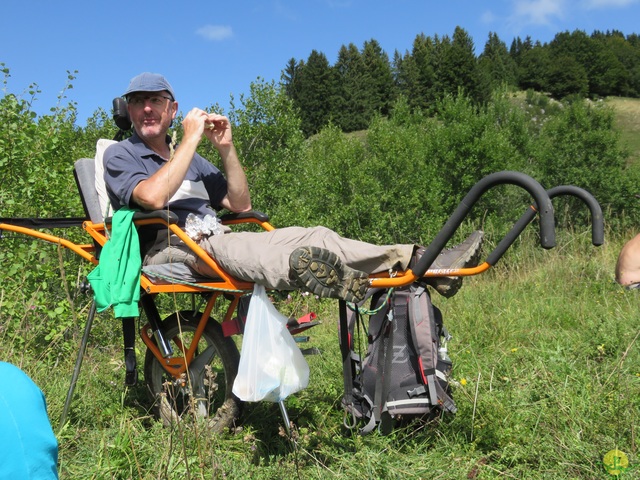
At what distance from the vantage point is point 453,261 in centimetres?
278

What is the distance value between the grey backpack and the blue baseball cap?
1.68 meters

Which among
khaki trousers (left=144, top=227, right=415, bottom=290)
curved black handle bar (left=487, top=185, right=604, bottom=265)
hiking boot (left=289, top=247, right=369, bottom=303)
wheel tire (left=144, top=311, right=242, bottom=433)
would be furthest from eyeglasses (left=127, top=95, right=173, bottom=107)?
curved black handle bar (left=487, top=185, right=604, bottom=265)

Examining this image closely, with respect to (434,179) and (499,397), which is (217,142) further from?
(434,179)

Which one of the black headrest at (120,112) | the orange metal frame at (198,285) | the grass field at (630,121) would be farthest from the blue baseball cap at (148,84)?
the grass field at (630,121)

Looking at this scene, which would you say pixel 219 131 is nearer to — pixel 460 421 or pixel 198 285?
pixel 198 285

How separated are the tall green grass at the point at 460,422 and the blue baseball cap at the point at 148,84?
1531mm

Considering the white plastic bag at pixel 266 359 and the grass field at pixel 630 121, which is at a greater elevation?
the grass field at pixel 630 121

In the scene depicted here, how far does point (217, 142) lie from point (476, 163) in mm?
33912

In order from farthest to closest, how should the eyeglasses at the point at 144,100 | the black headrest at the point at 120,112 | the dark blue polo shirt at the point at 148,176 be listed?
the black headrest at the point at 120,112, the eyeglasses at the point at 144,100, the dark blue polo shirt at the point at 148,176

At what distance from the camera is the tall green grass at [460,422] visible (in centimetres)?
267

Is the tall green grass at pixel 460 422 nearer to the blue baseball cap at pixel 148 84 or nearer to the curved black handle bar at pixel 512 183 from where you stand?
the curved black handle bar at pixel 512 183

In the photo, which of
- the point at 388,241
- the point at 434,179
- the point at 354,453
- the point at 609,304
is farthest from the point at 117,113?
the point at 434,179

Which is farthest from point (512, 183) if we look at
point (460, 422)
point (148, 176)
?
point (148, 176)

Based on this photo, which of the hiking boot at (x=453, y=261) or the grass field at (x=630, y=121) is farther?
the grass field at (x=630, y=121)
